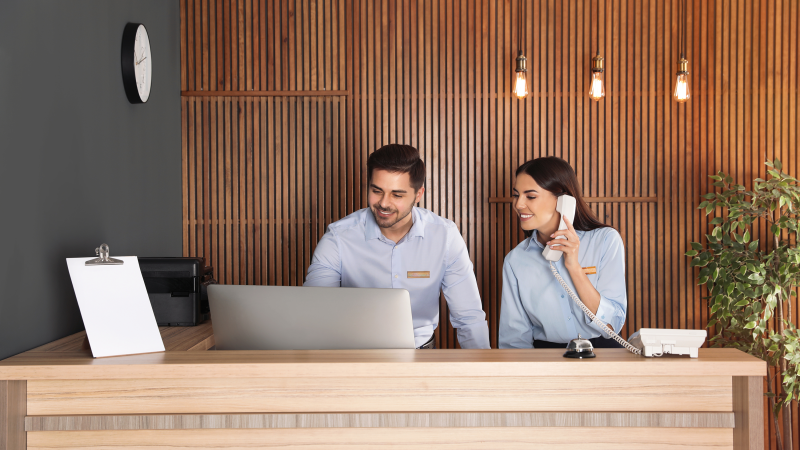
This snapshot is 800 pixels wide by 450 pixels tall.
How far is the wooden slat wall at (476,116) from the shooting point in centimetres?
436

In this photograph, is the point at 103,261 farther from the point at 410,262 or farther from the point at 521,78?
the point at 521,78

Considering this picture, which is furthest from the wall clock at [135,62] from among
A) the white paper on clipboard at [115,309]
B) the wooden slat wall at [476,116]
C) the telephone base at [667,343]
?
the telephone base at [667,343]

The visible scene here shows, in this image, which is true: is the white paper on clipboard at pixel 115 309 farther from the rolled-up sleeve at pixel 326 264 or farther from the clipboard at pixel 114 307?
the rolled-up sleeve at pixel 326 264

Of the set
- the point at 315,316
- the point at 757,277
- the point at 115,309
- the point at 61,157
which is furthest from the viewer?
the point at 757,277

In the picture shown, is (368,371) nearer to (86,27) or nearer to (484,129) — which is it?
(86,27)

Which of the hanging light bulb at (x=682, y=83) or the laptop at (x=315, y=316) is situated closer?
the laptop at (x=315, y=316)

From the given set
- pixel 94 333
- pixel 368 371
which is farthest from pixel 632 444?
pixel 94 333

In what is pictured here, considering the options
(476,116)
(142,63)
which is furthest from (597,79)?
(142,63)

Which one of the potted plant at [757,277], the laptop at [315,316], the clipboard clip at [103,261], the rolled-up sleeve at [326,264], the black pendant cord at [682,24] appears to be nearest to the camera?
the laptop at [315,316]

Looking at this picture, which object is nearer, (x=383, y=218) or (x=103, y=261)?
(x=103, y=261)

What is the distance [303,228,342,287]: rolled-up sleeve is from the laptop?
1.14m

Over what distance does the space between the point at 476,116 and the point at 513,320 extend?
208 centimetres

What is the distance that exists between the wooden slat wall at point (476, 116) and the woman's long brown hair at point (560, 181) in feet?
5.12

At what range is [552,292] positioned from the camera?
276 cm
